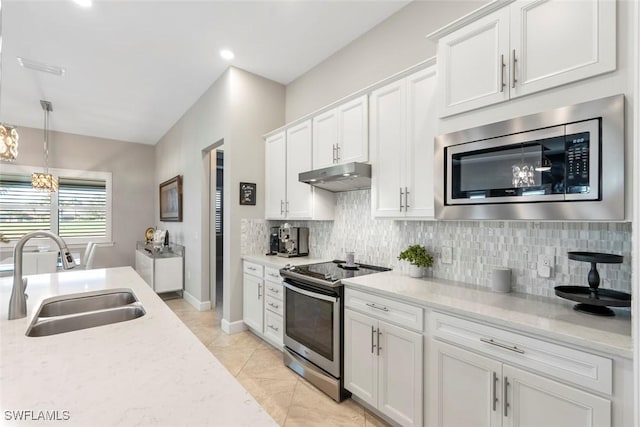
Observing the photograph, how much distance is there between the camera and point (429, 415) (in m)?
1.64

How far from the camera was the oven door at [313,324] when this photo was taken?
220cm

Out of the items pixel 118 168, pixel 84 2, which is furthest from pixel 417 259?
pixel 118 168

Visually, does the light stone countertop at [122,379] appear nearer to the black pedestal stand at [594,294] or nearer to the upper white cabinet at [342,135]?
the black pedestal stand at [594,294]

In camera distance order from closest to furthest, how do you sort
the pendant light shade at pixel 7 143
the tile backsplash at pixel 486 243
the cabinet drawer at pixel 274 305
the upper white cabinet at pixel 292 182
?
the tile backsplash at pixel 486 243 < the pendant light shade at pixel 7 143 < the cabinet drawer at pixel 274 305 < the upper white cabinet at pixel 292 182

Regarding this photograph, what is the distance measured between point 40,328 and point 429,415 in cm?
203

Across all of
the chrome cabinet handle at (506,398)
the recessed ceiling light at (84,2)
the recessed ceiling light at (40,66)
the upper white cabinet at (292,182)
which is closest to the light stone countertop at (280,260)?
the upper white cabinet at (292,182)

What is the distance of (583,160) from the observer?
1.31 meters

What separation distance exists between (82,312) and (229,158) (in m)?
2.20

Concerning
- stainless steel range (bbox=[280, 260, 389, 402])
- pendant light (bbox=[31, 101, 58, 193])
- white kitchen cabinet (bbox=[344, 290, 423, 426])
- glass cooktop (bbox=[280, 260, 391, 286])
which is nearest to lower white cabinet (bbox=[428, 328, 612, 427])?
white kitchen cabinet (bbox=[344, 290, 423, 426])

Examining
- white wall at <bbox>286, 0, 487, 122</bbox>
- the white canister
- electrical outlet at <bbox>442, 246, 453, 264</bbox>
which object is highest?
white wall at <bbox>286, 0, 487, 122</bbox>

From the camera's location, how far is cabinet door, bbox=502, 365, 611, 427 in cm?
112

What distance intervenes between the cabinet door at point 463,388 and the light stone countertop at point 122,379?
3.97 feet

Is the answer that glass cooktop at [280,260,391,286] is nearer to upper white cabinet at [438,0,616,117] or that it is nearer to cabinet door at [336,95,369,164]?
cabinet door at [336,95,369,164]

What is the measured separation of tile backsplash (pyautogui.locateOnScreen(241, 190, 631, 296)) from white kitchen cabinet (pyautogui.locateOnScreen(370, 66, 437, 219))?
→ 0.33 m
